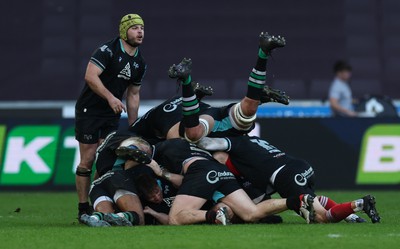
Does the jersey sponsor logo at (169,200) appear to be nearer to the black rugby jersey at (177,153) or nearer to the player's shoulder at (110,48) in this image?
the black rugby jersey at (177,153)

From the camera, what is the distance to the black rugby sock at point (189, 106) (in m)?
10.6

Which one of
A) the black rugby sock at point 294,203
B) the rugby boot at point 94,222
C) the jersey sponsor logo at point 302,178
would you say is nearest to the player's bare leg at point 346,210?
the jersey sponsor logo at point 302,178

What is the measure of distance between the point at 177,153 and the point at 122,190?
2.02 feet

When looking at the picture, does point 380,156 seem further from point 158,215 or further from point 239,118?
point 158,215

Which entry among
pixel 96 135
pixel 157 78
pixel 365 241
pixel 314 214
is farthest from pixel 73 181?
pixel 365 241

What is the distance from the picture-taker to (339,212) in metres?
10.1

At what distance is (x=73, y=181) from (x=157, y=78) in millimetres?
3224

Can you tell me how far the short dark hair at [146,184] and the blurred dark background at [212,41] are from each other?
27.2 feet

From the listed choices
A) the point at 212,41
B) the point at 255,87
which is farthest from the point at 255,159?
the point at 212,41

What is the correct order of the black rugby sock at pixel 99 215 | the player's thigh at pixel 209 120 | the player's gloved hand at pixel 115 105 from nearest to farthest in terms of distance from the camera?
the black rugby sock at pixel 99 215 → the player's thigh at pixel 209 120 → the player's gloved hand at pixel 115 105

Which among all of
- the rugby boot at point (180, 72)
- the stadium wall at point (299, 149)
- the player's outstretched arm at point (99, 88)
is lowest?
the stadium wall at point (299, 149)

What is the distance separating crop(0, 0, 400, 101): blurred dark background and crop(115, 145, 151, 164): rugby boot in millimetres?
8557

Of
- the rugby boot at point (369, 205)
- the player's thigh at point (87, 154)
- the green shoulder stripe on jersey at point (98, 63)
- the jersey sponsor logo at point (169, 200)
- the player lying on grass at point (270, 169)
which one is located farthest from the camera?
the player's thigh at point (87, 154)

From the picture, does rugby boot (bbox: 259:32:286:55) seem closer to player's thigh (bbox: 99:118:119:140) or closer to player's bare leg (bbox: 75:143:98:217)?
player's thigh (bbox: 99:118:119:140)
